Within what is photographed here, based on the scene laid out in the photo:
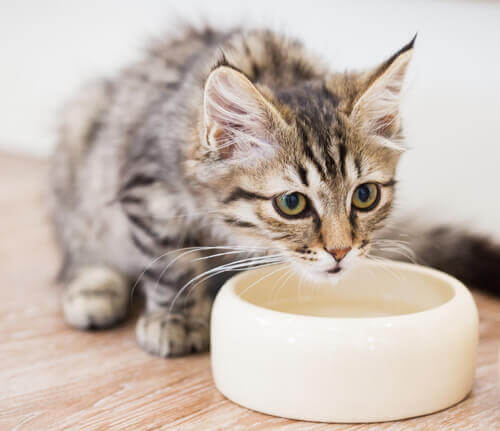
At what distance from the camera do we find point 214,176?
1.25 m

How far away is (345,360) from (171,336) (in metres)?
0.46

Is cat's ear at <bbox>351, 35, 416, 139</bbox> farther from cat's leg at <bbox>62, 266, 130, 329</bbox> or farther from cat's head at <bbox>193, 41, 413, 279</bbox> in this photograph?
cat's leg at <bbox>62, 266, 130, 329</bbox>

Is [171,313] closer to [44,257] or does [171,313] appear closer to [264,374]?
[264,374]

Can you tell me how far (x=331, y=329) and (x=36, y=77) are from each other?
118 inches

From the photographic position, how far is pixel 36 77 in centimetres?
358

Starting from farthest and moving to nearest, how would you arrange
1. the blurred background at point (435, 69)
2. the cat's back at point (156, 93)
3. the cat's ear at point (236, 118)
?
1. the blurred background at point (435, 69)
2. the cat's back at point (156, 93)
3. the cat's ear at point (236, 118)

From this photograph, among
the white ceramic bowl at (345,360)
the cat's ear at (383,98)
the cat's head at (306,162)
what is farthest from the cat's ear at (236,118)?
the white ceramic bowl at (345,360)

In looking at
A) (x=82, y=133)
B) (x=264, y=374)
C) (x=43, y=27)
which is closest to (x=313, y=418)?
(x=264, y=374)

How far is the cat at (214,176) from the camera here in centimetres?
116

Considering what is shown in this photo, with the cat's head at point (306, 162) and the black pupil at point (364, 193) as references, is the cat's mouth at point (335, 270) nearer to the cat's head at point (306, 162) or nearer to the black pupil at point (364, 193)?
the cat's head at point (306, 162)

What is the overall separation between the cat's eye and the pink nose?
0.09 m

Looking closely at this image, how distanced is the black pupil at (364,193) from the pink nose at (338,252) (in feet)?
0.35

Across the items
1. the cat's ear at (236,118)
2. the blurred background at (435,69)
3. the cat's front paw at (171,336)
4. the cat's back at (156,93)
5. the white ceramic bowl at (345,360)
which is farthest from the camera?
the blurred background at (435,69)

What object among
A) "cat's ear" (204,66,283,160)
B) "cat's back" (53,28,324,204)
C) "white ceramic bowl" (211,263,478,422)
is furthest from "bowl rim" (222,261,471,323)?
"cat's back" (53,28,324,204)
